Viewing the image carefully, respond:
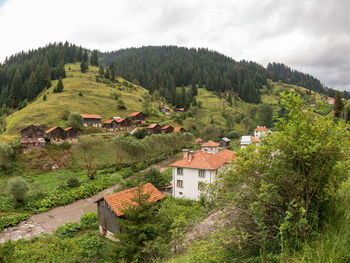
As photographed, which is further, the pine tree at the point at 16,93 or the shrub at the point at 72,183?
the pine tree at the point at 16,93

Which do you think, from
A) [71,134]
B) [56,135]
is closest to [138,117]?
[71,134]

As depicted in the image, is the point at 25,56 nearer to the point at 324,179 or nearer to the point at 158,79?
the point at 158,79

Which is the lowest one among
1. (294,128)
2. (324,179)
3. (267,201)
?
(267,201)

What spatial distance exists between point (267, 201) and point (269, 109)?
115 metres

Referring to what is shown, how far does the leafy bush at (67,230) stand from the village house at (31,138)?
112 ft

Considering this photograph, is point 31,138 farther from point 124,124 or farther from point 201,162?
point 201,162

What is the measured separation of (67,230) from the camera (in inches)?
908

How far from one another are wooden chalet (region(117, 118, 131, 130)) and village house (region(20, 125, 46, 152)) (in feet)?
96.9

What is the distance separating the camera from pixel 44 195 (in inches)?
1275

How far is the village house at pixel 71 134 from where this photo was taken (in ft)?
194

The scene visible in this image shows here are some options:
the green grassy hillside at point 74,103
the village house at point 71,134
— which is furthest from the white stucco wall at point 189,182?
the green grassy hillside at point 74,103

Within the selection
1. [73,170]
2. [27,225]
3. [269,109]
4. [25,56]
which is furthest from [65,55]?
[27,225]

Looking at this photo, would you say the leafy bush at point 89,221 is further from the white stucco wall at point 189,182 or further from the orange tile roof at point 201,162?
the orange tile roof at point 201,162

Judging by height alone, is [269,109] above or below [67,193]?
above
